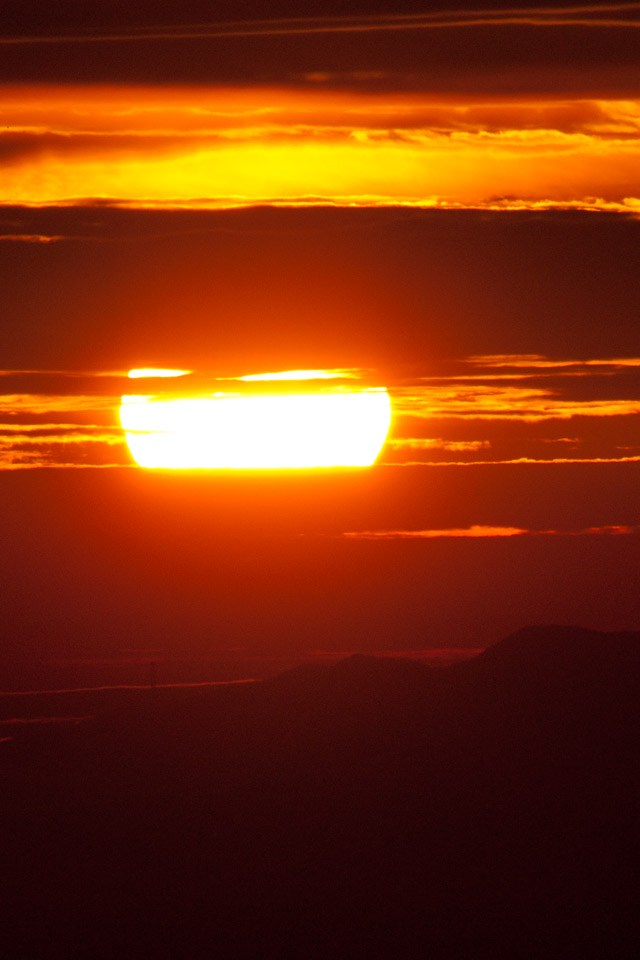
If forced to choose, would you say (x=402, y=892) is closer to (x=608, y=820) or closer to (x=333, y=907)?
(x=333, y=907)

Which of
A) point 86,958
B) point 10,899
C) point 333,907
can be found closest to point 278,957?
point 333,907

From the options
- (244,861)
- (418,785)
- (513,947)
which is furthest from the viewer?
(418,785)

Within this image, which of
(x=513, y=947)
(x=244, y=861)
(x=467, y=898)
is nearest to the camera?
(x=513, y=947)

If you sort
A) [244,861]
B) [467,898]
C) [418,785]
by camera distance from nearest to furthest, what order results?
[467,898]
[244,861]
[418,785]

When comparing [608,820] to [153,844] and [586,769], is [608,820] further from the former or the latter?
[153,844]

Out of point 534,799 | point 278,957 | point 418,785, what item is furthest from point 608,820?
point 278,957

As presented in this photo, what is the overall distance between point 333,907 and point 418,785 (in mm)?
28211

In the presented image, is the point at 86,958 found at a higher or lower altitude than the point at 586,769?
lower

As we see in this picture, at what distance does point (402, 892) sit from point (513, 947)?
1898 centimetres

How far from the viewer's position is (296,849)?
185500 mm

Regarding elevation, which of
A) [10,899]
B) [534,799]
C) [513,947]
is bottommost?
[513,947]

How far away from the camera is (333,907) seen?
17312 centimetres

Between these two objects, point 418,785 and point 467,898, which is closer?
point 467,898

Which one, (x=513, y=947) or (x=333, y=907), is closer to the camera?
(x=513, y=947)
